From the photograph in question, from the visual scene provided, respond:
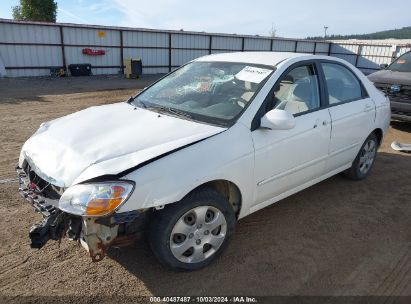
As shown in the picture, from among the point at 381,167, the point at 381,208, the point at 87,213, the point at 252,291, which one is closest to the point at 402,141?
the point at 381,167

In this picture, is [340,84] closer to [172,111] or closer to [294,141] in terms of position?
[294,141]

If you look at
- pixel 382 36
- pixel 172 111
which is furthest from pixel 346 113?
pixel 382 36

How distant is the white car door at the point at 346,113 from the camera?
385 cm

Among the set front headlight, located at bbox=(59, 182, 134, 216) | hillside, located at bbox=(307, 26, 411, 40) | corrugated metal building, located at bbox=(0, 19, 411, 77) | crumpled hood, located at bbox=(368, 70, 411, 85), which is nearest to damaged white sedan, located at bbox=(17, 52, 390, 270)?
front headlight, located at bbox=(59, 182, 134, 216)

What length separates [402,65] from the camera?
27.6 ft

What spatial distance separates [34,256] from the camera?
298 cm

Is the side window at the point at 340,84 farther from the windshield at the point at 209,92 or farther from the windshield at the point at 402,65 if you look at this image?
the windshield at the point at 402,65

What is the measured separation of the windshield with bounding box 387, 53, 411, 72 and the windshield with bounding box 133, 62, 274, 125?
6.44 metres

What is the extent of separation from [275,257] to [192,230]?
87 centimetres

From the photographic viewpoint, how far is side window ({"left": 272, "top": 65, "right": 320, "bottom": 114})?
3248 millimetres

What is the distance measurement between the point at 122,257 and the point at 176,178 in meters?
1.03

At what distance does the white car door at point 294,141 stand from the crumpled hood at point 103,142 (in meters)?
0.53

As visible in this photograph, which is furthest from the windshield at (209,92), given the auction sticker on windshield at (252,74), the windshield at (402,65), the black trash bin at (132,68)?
the black trash bin at (132,68)

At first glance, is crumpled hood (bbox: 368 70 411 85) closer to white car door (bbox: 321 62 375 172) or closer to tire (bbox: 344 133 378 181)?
tire (bbox: 344 133 378 181)
